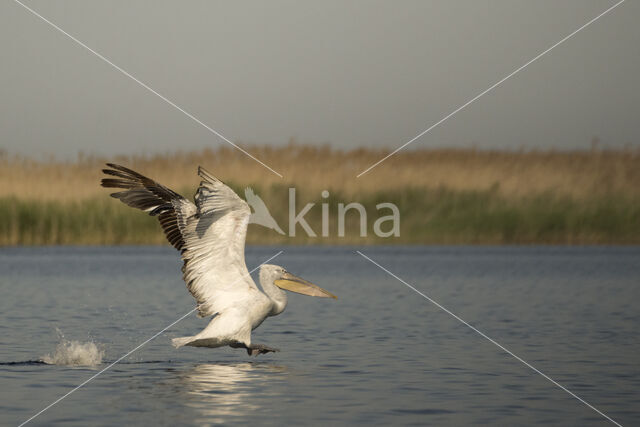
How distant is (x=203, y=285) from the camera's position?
28.4ft

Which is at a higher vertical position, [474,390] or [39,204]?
[39,204]

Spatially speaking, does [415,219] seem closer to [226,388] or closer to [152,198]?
[152,198]

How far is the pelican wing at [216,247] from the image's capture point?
8164mm

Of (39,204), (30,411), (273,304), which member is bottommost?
(30,411)

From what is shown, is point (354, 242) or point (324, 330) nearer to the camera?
point (324, 330)

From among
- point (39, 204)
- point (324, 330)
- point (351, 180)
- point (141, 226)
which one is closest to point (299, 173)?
point (351, 180)

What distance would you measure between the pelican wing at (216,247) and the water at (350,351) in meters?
0.60

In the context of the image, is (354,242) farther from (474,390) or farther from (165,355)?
(474,390)

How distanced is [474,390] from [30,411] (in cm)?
309

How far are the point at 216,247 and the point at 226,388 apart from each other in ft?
4.26

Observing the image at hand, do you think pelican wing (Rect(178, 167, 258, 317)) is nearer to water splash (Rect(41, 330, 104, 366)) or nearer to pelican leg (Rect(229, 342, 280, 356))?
pelican leg (Rect(229, 342, 280, 356))

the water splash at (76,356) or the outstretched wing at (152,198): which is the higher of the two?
the outstretched wing at (152,198)

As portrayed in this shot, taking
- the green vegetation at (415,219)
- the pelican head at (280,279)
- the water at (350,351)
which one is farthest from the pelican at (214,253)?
the green vegetation at (415,219)

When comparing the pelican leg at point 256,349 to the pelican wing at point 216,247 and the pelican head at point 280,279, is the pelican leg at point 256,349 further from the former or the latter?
the pelican head at point 280,279
